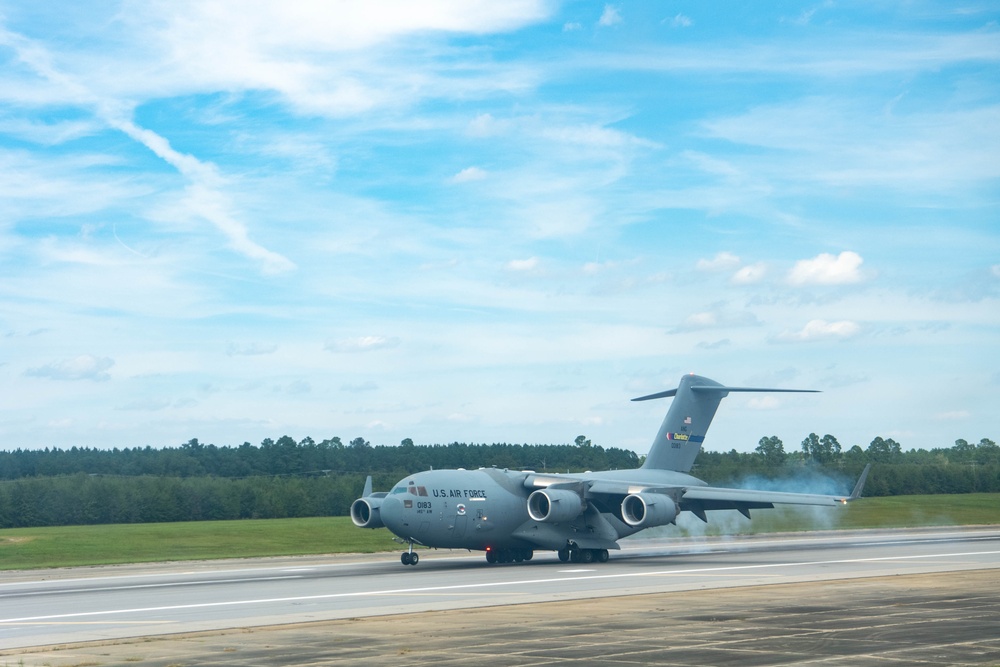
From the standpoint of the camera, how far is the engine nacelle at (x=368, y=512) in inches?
1400

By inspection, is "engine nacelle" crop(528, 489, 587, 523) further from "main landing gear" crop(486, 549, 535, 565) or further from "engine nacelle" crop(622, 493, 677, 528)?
"main landing gear" crop(486, 549, 535, 565)

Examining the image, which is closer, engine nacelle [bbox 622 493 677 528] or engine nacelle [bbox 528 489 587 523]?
engine nacelle [bbox 528 489 587 523]

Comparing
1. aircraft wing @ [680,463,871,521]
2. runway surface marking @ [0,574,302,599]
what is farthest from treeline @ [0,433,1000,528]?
runway surface marking @ [0,574,302,599]

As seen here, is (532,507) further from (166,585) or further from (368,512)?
(166,585)

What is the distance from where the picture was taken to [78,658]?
56.1 ft

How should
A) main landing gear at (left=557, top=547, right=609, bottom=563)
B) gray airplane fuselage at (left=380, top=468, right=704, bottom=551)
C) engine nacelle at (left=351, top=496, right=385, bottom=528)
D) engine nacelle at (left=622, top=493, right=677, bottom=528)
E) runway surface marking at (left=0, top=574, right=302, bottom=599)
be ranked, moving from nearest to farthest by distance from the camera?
runway surface marking at (left=0, top=574, right=302, bottom=599) < gray airplane fuselage at (left=380, top=468, right=704, bottom=551) < engine nacelle at (left=351, top=496, right=385, bottom=528) < engine nacelle at (left=622, top=493, right=677, bottom=528) < main landing gear at (left=557, top=547, right=609, bottom=563)

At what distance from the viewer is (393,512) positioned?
34938mm

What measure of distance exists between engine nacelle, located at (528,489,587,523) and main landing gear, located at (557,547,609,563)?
181 cm

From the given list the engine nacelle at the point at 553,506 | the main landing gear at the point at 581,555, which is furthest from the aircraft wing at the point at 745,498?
the engine nacelle at the point at 553,506

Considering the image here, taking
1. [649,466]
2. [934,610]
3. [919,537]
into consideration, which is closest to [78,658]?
[934,610]

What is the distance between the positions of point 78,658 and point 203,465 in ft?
323

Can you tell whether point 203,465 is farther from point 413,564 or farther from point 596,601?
point 596,601

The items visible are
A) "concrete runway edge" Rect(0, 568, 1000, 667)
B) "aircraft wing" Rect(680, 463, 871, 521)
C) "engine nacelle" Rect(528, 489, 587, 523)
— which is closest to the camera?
"concrete runway edge" Rect(0, 568, 1000, 667)

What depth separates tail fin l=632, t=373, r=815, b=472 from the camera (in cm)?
4522
